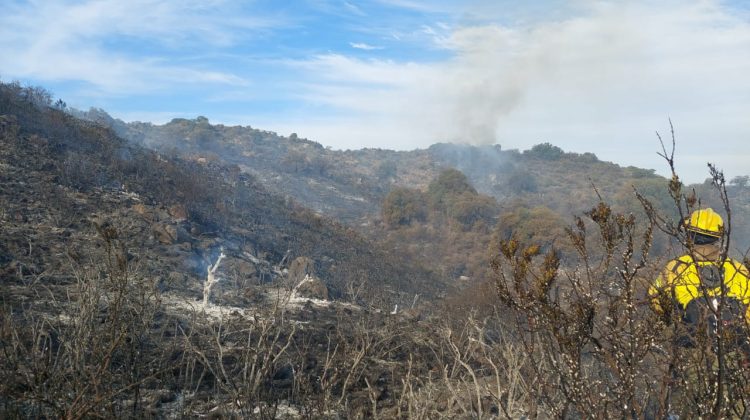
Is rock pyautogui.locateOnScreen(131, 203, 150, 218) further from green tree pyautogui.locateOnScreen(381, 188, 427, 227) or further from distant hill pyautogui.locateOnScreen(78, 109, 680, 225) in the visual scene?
distant hill pyautogui.locateOnScreen(78, 109, 680, 225)

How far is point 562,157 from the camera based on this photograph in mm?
44094

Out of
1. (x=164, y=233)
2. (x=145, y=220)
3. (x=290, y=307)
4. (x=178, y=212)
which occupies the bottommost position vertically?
(x=290, y=307)

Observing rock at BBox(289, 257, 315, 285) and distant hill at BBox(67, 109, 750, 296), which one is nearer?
rock at BBox(289, 257, 315, 285)

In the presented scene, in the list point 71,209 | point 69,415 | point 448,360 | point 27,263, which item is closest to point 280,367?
point 448,360

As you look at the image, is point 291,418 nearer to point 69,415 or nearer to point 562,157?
point 69,415

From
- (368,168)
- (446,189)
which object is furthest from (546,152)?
(446,189)

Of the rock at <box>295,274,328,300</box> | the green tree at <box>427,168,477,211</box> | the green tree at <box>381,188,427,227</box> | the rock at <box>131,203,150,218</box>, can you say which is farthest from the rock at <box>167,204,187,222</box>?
the green tree at <box>427,168,477,211</box>

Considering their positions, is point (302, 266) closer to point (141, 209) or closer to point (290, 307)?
point (290, 307)

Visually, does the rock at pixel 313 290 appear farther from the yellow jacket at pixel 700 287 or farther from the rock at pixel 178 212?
the yellow jacket at pixel 700 287

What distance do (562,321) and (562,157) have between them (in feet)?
146

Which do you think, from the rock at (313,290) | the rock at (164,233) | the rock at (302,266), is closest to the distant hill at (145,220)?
the rock at (164,233)

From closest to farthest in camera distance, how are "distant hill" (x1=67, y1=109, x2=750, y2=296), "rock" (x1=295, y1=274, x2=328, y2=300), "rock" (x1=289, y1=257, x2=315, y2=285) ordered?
"rock" (x1=295, y1=274, x2=328, y2=300)
"rock" (x1=289, y1=257, x2=315, y2=285)
"distant hill" (x1=67, y1=109, x2=750, y2=296)

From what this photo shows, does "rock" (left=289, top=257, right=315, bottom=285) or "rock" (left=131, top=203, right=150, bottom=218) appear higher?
"rock" (left=131, top=203, right=150, bottom=218)

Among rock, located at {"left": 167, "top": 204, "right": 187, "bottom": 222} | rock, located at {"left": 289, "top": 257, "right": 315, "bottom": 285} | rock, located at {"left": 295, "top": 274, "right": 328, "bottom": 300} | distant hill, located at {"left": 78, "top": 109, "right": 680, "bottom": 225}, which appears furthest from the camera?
distant hill, located at {"left": 78, "top": 109, "right": 680, "bottom": 225}
